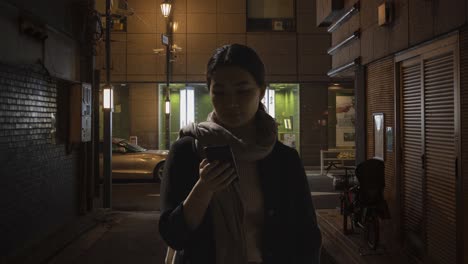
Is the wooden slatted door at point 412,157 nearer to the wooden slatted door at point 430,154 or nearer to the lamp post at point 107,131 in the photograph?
the wooden slatted door at point 430,154

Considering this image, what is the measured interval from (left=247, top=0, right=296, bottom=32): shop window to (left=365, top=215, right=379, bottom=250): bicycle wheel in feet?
57.7

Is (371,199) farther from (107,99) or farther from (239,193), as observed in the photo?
(107,99)

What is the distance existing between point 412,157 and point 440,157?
1131mm

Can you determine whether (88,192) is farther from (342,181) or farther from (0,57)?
(342,181)

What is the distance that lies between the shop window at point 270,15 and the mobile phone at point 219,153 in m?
22.8

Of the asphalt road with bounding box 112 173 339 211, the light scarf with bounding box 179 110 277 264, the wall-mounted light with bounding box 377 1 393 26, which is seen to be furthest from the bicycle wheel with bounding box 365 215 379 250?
the light scarf with bounding box 179 110 277 264

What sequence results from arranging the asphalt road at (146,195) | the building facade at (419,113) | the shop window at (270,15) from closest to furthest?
the building facade at (419,113) → the asphalt road at (146,195) → the shop window at (270,15)

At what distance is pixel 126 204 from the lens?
1350 cm

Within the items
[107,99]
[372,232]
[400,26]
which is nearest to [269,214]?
[372,232]

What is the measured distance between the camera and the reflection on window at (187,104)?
2517cm

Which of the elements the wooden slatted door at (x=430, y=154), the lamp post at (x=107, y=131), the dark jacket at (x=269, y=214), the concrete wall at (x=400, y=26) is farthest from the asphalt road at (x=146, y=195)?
the dark jacket at (x=269, y=214)

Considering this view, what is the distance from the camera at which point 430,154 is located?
702cm

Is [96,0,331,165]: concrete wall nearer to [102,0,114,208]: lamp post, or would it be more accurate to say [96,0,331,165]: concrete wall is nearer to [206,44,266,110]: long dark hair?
[102,0,114,208]: lamp post

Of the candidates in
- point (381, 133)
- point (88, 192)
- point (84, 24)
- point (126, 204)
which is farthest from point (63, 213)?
point (381, 133)
